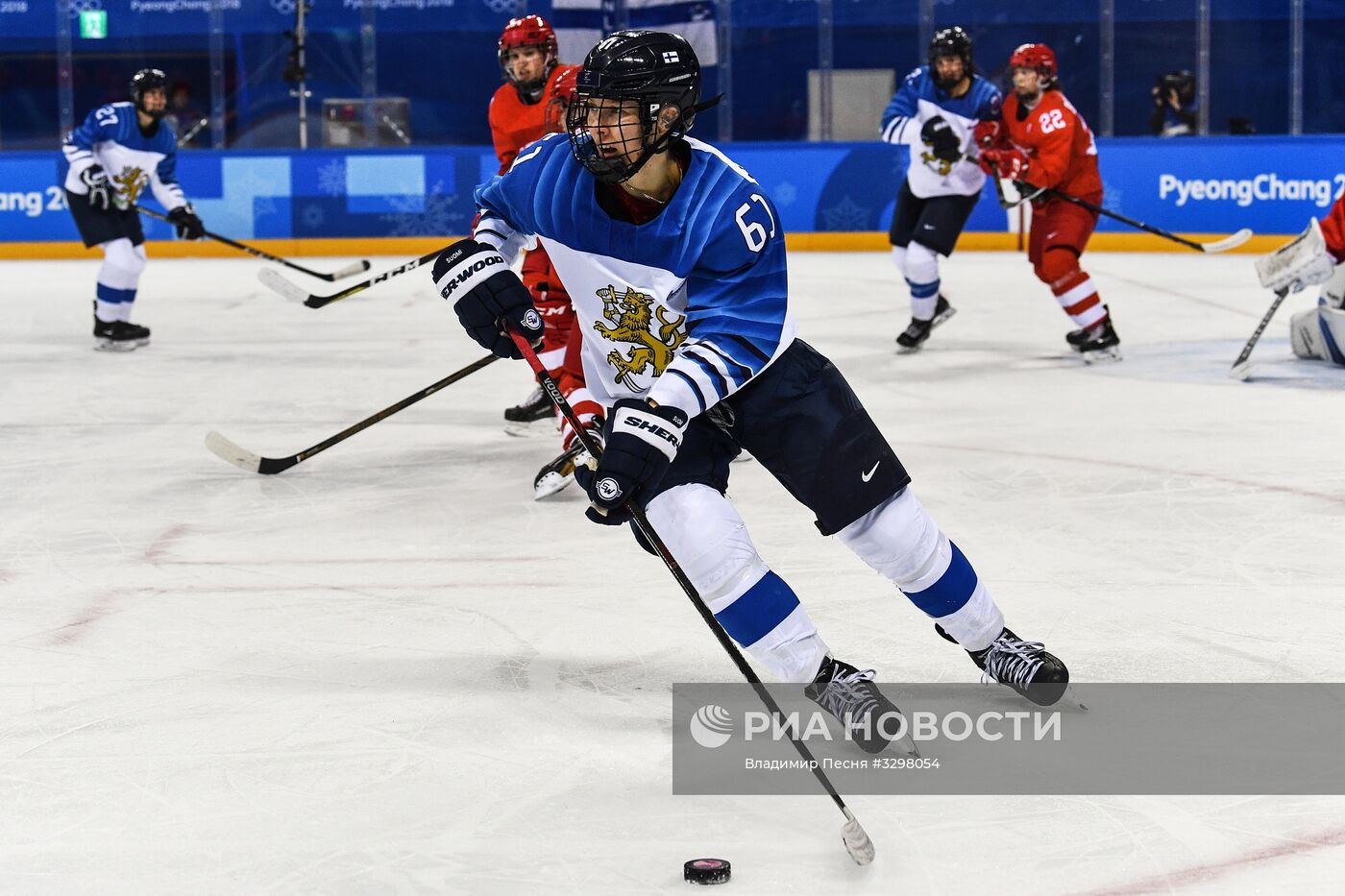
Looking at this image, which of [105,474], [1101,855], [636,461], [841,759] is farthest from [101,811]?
[105,474]

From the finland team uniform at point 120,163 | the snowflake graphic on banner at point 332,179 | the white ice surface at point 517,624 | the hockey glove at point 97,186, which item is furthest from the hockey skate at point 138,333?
the snowflake graphic on banner at point 332,179

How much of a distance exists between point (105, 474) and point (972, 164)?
3.39 metres

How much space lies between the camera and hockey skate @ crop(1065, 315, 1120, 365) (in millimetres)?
5844

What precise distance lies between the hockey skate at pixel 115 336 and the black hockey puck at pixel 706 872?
533 cm

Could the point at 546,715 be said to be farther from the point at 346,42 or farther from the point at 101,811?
the point at 346,42

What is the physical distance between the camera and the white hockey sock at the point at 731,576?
6.65ft

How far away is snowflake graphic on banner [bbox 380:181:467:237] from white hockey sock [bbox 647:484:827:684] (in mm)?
8526

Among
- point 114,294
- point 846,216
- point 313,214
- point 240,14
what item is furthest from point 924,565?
point 240,14

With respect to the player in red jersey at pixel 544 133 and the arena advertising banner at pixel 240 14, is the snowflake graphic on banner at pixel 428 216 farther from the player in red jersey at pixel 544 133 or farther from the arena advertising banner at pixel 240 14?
the player in red jersey at pixel 544 133

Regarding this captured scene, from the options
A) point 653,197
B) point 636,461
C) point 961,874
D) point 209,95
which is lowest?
point 961,874

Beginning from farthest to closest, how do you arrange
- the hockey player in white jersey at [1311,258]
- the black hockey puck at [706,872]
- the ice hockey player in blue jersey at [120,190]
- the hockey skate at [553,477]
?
1. the ice hockey player in blue jersey at [120,190]
2. the hockey player in white jersey at [1311,258]
3. the hockey skate at [553,477]
4. the black hockey puck at [706,872]

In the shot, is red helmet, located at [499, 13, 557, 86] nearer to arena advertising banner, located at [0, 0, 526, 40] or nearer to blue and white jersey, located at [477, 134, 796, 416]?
blue and white jersey, located at [477, 134, 796, 416]

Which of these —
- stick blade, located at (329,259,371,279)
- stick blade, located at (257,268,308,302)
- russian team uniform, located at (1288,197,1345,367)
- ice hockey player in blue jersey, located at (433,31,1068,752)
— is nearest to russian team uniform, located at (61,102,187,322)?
stick blade, located at (329,259,371,279)

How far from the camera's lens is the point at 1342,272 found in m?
5.40
